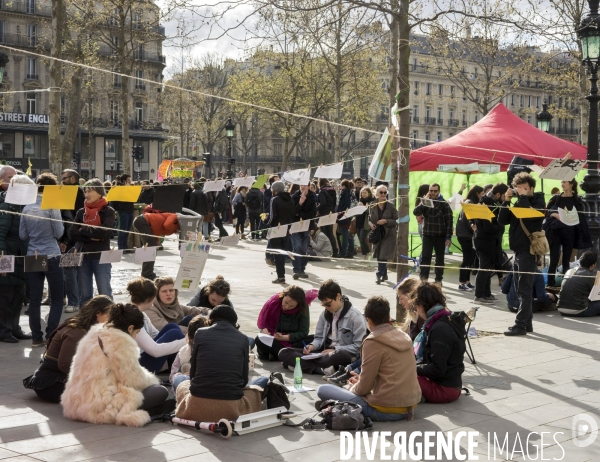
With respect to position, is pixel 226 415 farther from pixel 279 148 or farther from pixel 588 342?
pixel 279 148

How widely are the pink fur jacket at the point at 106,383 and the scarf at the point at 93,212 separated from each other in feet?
13.9

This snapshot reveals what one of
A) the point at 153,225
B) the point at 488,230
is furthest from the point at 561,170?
the point at 153,225

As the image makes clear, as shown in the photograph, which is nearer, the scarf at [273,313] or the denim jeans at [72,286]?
the scarf at [273,313]

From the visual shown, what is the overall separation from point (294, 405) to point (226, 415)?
3.38 feet

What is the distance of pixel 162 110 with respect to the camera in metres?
74.9

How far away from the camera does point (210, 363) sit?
256 inches

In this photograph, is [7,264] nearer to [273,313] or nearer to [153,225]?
[273,313]

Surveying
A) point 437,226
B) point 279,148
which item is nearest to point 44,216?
point 437,226

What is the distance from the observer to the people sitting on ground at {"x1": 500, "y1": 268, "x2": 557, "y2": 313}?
41.8ft

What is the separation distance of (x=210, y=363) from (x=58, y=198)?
147 inches

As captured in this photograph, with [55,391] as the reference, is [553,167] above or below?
above

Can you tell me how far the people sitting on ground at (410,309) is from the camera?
8.27 meters

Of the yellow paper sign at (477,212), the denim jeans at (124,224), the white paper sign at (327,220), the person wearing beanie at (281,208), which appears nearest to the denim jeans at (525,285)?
the yellow paper sign at (477,212)

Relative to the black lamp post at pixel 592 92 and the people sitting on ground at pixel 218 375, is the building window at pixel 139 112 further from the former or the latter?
the people sitting on ground at pixel 218 375
